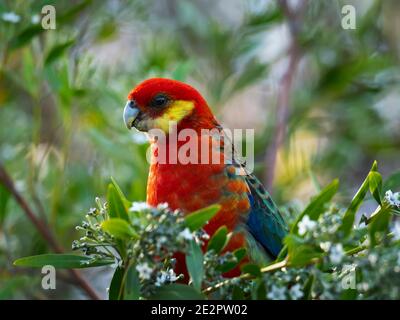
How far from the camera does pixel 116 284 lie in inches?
96.1

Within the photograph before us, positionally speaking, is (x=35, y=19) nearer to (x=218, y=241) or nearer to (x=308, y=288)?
(x=218, y=241)

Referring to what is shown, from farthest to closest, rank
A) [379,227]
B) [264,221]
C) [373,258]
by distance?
[264,221], [379,227], [373,258]

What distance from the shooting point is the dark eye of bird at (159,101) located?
141 inches

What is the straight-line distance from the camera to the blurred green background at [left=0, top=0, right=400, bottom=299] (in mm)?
4273

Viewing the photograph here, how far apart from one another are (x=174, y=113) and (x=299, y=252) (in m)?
1.60

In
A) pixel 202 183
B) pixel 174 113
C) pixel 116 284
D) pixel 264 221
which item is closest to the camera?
pixel 116 284

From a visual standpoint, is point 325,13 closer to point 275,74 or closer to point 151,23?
point 275,74

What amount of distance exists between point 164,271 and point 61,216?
2174 mm

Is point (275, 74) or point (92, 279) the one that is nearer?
point (92, 279)

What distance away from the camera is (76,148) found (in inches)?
263

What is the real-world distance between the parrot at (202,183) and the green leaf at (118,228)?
0.92 metres

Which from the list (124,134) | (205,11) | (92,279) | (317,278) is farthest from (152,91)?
(205,11)

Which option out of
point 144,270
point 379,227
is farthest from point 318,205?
point 144,270

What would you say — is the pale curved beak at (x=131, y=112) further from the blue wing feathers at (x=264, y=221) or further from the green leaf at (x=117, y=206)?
the green leaf at (x=117, y=206)
